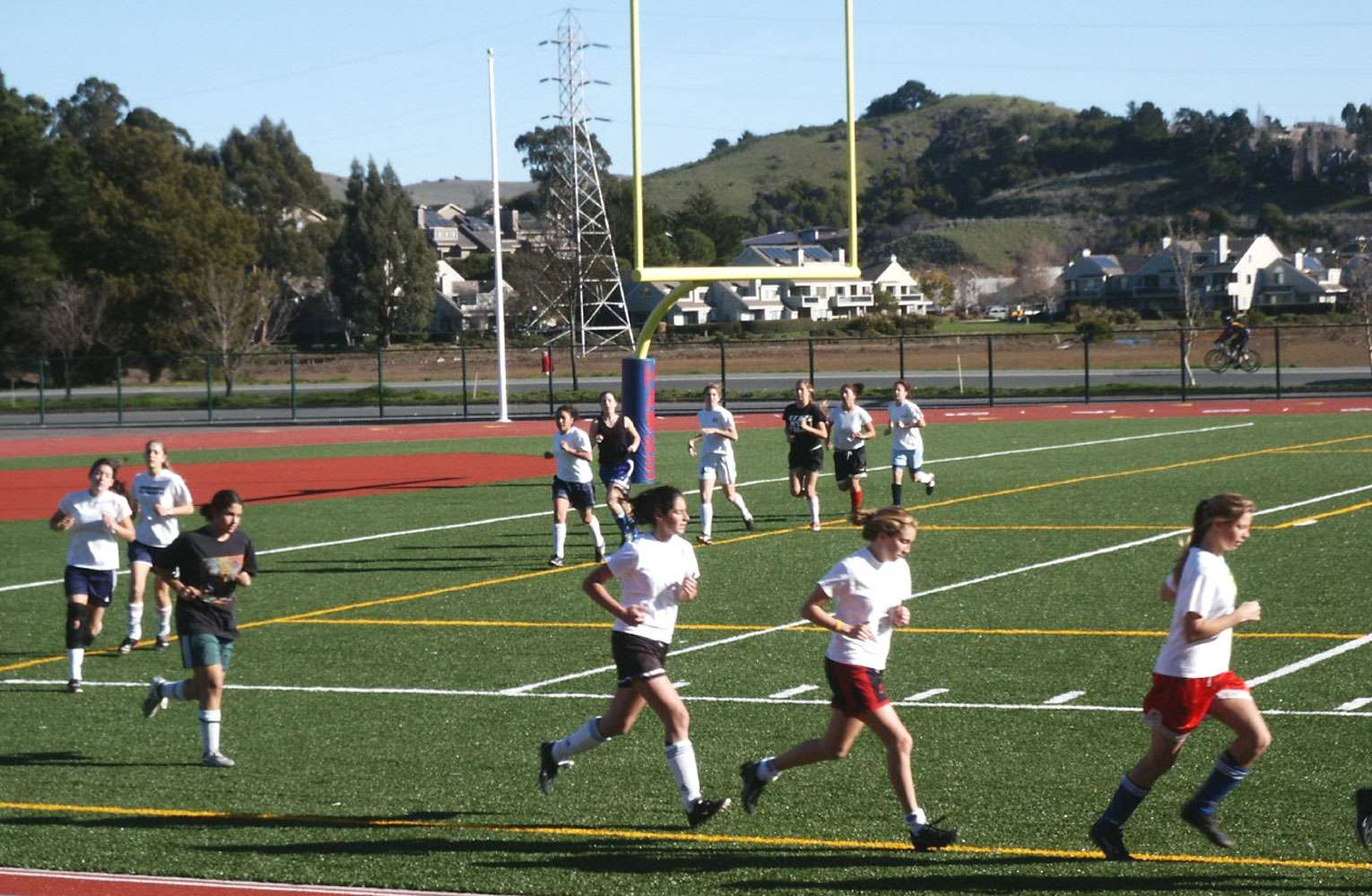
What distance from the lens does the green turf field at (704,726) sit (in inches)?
328

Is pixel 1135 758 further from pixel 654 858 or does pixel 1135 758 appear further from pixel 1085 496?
pixel 1085 496

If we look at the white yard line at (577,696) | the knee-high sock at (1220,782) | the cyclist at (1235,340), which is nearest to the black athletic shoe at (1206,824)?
the knee-high sock at (1220,782)

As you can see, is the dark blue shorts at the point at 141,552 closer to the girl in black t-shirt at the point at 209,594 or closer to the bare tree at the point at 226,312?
the girl in black t-shirt at the point at 209,594

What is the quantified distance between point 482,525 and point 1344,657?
13.8 metres

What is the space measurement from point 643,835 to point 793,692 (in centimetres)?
393

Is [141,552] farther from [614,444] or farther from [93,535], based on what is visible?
[614,444]

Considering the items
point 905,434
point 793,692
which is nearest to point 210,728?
point 793,692

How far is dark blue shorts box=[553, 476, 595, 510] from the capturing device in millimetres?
20172

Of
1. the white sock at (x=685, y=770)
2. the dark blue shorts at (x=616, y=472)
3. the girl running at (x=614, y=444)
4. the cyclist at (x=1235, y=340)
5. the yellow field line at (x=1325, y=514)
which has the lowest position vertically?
the yellow field line at (x=1325, y=514)

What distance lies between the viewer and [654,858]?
27.5ft

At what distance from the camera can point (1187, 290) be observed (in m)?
76.2

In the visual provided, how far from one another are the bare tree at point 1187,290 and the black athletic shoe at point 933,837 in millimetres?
42273

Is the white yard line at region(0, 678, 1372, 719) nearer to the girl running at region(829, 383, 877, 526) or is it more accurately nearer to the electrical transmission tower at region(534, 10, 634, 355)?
the girl running at region(829, 383, 877, 526)

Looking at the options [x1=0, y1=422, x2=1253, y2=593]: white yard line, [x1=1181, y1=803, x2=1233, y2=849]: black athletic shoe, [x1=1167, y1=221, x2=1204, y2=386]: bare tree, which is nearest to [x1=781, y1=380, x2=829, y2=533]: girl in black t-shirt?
[x1=0, y1=422, x2=1253, y2=593]: white yard line
